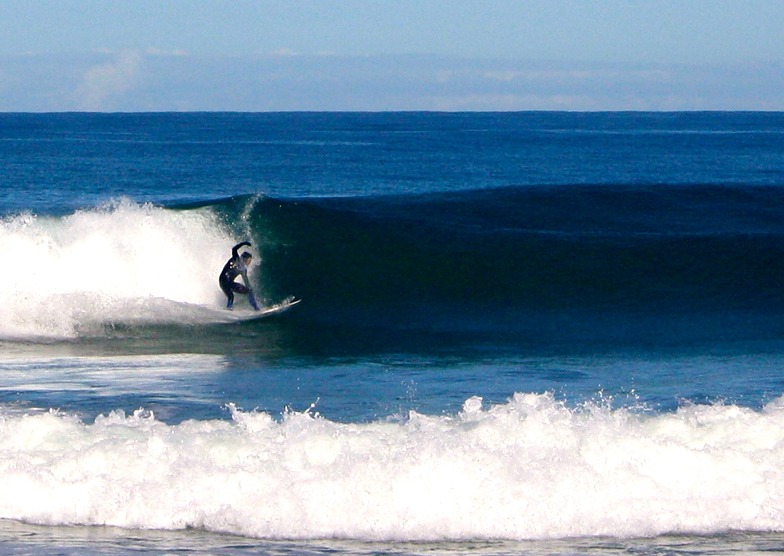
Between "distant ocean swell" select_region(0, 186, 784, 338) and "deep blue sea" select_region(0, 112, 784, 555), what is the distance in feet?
0.18

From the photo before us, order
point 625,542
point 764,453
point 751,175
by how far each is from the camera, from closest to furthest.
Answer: point 625,542
point 764,453
point 751,175

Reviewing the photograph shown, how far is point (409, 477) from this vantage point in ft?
24.3

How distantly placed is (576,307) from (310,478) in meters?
9.61

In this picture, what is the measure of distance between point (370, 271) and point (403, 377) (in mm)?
6895

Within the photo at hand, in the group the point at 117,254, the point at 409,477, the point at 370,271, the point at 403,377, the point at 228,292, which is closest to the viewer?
the point at 409,477

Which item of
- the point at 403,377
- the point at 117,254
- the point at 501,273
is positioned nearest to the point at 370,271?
the point at 501,273

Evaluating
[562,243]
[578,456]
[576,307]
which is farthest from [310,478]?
[562,243]

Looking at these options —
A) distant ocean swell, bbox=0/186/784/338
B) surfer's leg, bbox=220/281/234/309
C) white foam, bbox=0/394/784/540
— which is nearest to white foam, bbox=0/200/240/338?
distant ocean swell, bbox=0/186/784/338

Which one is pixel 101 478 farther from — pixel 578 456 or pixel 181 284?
pixel 181 284

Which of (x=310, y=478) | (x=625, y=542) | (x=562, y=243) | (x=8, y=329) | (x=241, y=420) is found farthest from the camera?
(x=562, y=243)

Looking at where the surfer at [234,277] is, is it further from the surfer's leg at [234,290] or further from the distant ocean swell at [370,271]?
the distant ocean swell at [370,271]

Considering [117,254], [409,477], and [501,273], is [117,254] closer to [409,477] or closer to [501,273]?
[501,273]

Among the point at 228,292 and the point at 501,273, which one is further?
the point at 501,273

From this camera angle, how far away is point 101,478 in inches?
295
